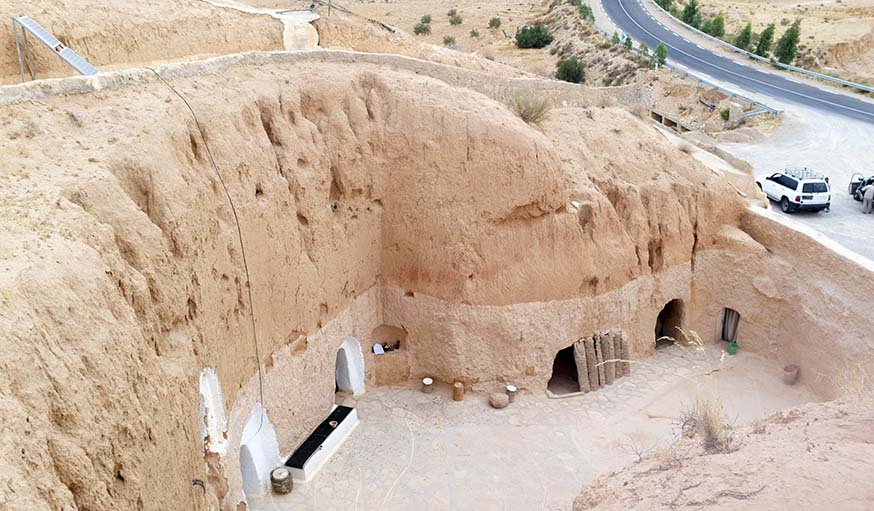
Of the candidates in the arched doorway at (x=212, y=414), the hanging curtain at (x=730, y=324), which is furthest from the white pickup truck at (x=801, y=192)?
the arched doorway at (x=212, y=414)

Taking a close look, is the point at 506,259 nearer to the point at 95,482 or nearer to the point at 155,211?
the point at 155,211

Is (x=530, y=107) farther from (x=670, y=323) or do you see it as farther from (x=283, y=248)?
(x=283, y=248)

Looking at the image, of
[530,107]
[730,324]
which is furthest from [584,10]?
[730,324]

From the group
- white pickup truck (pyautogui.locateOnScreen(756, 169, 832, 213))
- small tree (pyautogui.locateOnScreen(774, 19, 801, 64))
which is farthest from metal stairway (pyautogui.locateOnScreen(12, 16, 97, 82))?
small tree (pyautogui.locateOnScreen(774, 19, 801, 64))

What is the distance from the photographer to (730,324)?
60.7ft

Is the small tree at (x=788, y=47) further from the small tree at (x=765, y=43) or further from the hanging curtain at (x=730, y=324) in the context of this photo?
the hanging curtain at (x=730, y=324)

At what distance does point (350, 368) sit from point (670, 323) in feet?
28.7

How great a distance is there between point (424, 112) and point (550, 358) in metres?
6.29

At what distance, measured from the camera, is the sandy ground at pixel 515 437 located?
43.3 ft

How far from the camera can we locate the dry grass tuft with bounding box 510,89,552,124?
1725 cm

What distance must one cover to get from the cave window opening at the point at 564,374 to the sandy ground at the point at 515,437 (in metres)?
0.56

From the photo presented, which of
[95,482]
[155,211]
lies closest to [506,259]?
[155,211]

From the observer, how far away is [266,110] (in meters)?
13.3

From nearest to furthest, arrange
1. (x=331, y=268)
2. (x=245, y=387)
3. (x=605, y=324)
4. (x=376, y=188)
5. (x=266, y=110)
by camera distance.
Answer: (x=245, y=387) → (x=266, y=110) → (x=331, y=268) → (x=376, y=188) → (x=605, y=324)
